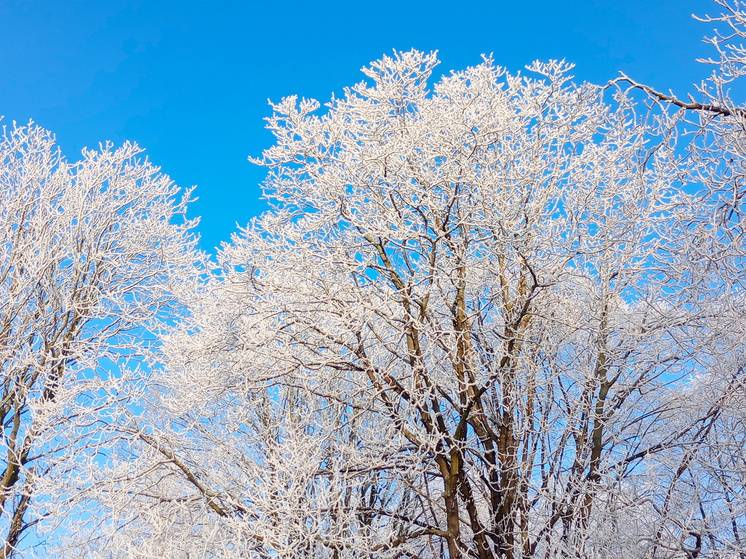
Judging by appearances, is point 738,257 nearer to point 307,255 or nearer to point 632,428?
point 632,428

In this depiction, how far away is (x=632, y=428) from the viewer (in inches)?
314

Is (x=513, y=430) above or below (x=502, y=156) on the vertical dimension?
below

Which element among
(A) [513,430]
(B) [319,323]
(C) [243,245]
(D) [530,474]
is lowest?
(D) [530,474]

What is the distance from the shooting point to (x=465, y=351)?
7.30 m

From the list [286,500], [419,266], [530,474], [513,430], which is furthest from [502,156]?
[286,500]

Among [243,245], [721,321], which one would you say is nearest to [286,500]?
[243,245]

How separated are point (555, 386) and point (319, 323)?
2.89 meters

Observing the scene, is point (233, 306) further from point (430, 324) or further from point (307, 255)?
point (430, 324)

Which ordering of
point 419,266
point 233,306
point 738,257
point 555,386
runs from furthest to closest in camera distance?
point 233,306 < point 555,386 < point 419,266 < point 738,257

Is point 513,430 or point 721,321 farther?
point 513,430

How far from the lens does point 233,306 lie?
327 inches

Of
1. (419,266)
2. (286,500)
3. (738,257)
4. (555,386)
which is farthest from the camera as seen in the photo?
(555,386)

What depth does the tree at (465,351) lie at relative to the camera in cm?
676

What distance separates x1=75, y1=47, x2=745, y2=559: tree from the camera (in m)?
6.76
